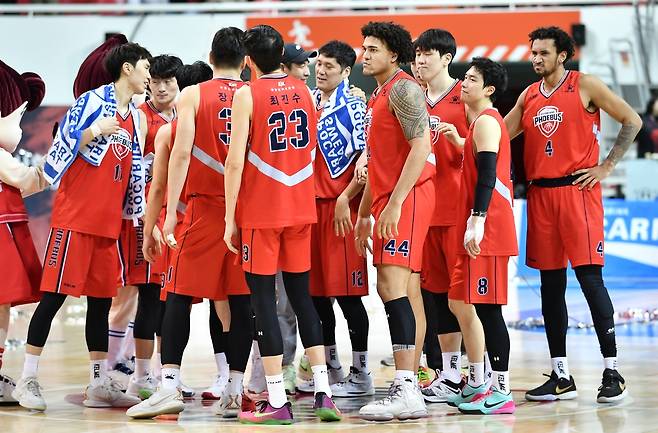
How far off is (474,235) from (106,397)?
2.32 metres

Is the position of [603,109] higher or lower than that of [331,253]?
higher

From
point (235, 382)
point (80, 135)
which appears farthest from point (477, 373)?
point (80, 135)

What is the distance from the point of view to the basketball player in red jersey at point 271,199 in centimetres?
577

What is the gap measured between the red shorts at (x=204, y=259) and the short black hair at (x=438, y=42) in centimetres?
165

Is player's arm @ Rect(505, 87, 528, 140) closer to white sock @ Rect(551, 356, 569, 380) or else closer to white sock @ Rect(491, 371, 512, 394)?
white sock @ Rect(551, 356, 569, 380)

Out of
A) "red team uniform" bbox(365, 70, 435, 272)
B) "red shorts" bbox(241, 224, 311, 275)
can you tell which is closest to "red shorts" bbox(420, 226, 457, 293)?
"red team uniform" bbox(365, 70, 435, 272)

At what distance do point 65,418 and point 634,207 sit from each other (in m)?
8.60

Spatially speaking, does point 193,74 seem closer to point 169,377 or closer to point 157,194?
point 157,194

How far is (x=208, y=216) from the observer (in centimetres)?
612

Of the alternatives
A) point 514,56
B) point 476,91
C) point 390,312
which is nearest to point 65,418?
point 390,312

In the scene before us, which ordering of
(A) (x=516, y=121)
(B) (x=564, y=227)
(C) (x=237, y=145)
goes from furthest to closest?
(A) (x=516, y=121) → (B) (x=564, y=227) → (C) (x=237, y=145)

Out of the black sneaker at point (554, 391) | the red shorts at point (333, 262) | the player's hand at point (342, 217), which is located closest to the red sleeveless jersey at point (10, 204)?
the red shorts at point (333, 262)

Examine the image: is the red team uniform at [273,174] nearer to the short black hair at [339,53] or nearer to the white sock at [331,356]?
the short black hair at [339,53]

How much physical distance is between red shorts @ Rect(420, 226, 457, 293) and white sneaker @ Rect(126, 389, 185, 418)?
180 centimetres
